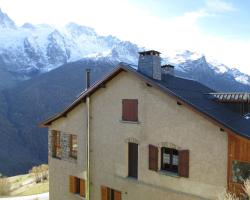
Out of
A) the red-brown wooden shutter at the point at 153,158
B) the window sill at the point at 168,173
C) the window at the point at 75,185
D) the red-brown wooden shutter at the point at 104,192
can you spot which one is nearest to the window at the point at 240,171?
the window sill at the point at 168,173

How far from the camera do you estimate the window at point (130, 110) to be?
21312 mm

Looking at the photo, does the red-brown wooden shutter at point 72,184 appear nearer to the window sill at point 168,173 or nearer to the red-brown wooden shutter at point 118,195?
the red-brown wooden shutter at point 118,195

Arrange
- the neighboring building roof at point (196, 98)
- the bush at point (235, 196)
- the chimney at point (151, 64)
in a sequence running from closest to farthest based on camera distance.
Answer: the bush at point (235, 196), the neighboring building roof at point (196, 98), the chimney at point (151, 64)

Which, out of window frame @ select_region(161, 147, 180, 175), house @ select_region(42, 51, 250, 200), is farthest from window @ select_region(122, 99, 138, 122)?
window frame @ select_region(161, 147, 180, 175)

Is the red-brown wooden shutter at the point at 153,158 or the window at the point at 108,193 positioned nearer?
the red-brown wooden shutter at the point at 153,158

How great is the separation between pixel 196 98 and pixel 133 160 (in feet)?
17.1

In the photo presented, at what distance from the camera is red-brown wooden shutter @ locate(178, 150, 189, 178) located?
18.5 m

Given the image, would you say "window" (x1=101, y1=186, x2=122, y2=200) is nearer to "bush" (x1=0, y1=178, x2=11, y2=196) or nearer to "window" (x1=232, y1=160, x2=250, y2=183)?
"window" (x1=232, y1=160, x2=250, y2=183)

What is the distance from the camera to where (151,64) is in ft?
68.1

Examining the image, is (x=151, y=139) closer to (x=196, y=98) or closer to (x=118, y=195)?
(x=196, y=98)

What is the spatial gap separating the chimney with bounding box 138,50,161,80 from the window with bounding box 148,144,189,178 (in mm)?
4035

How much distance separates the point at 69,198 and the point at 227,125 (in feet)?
45.8

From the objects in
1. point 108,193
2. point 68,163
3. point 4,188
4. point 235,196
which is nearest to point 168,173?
point 235,196

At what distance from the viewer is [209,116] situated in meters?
17.3
